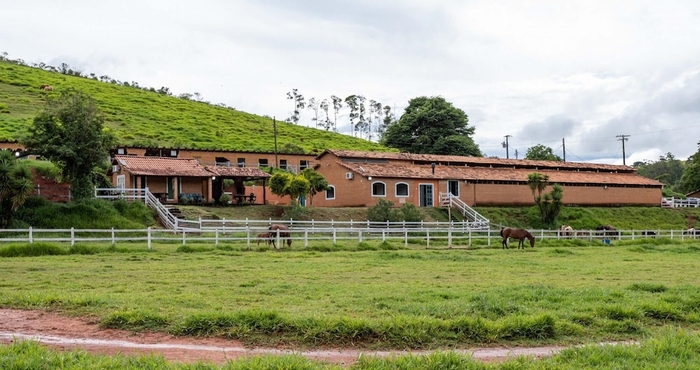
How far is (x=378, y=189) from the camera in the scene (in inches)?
1777

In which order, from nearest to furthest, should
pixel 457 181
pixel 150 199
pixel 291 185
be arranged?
pixel 150 199, pixel 291 185, pixel 457 181

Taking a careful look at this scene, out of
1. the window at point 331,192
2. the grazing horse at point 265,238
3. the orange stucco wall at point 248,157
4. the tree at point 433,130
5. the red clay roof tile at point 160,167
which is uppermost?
the tree at point 433,130

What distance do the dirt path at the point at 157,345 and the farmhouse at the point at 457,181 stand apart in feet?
118

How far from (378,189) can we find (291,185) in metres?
8.30

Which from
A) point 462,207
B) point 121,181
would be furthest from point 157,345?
point 462,207

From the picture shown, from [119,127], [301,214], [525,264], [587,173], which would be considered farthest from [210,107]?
[525,264]

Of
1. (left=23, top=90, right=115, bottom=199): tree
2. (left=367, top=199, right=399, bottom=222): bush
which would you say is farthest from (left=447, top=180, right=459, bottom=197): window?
(left=23, top=90, right=115, bottom=199): tree

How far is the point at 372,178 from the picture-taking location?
146 feet

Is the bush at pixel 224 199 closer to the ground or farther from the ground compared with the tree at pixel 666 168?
closer to the ground

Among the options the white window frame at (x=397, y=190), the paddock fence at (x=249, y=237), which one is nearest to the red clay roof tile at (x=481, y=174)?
the white window frame at (x=397, y=190)

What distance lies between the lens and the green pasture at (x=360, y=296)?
8625 mm

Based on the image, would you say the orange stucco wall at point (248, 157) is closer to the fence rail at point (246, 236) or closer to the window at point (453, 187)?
the window at point (453, 187)

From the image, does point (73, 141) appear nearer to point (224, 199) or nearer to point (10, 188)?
point (10, 188)

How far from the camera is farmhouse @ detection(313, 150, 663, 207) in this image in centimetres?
4547
